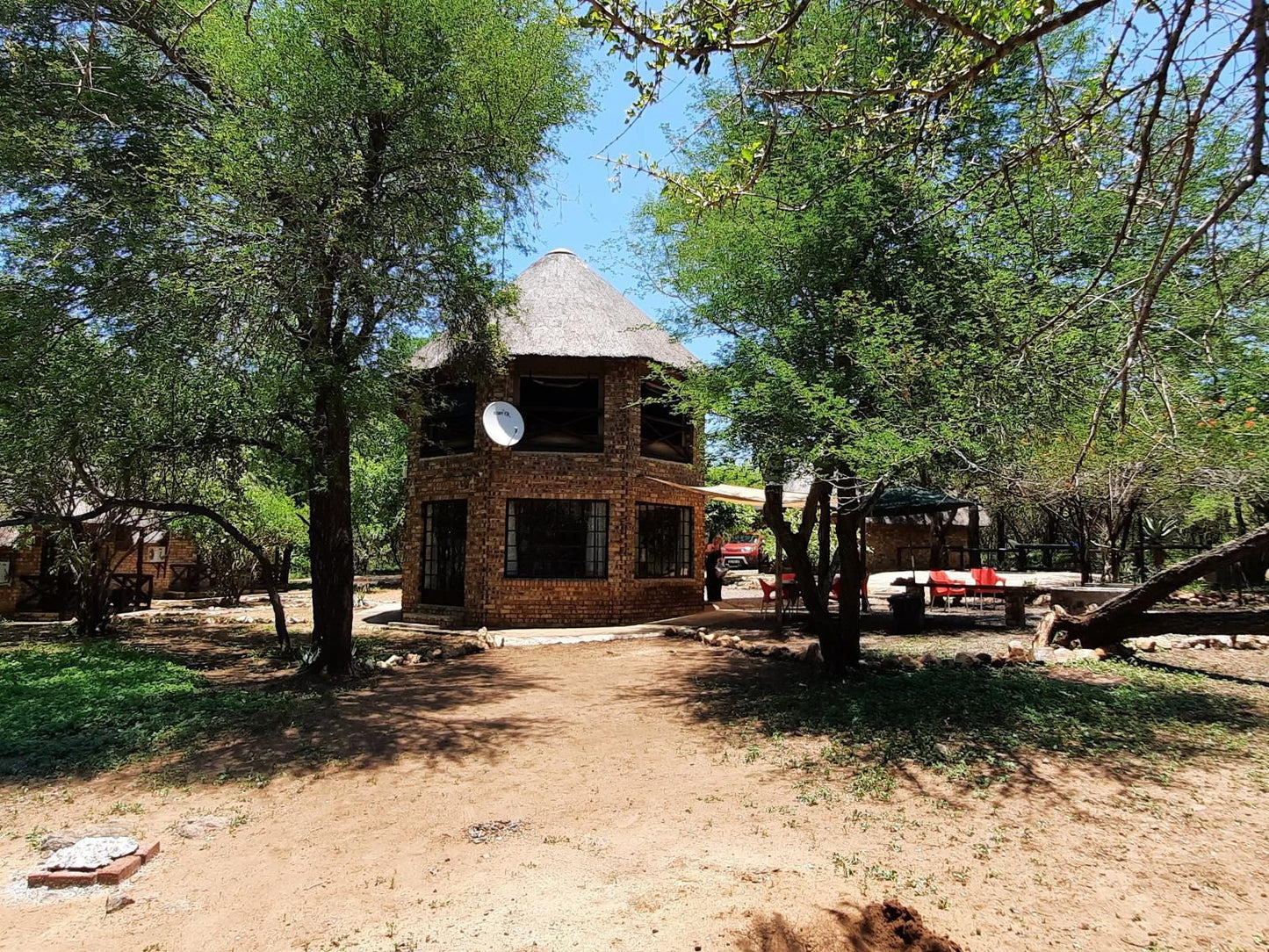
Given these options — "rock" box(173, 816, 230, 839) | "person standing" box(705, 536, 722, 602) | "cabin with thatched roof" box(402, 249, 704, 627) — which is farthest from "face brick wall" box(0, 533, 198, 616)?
"person standing" box(705, 536, 722, 602)

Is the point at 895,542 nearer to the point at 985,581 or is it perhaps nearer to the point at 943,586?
the point at 985,581

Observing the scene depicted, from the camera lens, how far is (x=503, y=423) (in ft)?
47.3

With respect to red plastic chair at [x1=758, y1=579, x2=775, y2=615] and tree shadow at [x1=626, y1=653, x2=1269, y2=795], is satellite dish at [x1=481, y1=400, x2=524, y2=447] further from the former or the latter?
tree shadow at [x1=626, y1=653, x2=1269, y2=795]

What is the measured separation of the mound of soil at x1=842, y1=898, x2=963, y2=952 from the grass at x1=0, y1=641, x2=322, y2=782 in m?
4.64

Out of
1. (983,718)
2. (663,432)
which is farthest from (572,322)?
(983,718)

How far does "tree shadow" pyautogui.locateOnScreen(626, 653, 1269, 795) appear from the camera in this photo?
5.66 m

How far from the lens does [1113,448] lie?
7.77 metres

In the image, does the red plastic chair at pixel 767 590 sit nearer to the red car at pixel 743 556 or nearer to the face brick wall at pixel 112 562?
the face brick wall at pixel 112 562

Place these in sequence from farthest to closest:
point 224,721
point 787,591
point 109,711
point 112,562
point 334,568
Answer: point 787,591 < point 112,562 < point 334,568 < point 109,711 < point 224,721

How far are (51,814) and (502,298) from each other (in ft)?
25.7

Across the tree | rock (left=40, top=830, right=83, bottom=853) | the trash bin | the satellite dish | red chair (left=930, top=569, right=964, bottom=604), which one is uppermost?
the tree

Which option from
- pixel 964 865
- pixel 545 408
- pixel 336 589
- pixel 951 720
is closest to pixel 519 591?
pixel 545 408

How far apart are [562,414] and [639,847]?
1219 cm

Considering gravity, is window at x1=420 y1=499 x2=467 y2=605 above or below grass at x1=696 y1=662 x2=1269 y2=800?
above
